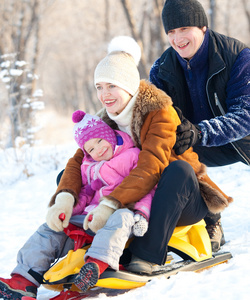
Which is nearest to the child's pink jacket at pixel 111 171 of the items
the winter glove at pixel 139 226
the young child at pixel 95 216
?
the young child at pixel 95 216

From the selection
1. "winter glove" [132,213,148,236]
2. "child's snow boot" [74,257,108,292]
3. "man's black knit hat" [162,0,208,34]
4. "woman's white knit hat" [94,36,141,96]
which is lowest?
"child's snow boot" [74,257,108,292]

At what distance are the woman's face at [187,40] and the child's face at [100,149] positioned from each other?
41.2 inches

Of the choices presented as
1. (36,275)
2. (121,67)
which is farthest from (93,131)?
(36,275)

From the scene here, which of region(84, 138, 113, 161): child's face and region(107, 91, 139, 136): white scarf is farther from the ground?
region(107, 91, 139, 136): white scarf

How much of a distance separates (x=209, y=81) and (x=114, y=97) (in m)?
0.84

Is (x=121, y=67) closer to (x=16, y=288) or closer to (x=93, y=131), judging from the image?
(x=93, y=131)

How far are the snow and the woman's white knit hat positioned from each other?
1.23 m

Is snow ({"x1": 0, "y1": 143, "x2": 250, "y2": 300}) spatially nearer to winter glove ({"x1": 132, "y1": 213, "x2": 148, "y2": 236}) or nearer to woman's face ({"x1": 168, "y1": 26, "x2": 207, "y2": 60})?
winter glove ({"x1": 132, "y1": 213, "x2": 148, "y2": 236})

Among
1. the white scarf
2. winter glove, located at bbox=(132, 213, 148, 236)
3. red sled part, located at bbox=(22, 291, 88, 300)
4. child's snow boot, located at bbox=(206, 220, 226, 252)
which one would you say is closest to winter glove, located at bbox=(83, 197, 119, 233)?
winter glove, located at bbox=(132, 213, 148, 236)

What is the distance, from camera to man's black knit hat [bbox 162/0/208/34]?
9.61ft

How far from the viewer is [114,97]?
255 centimetres

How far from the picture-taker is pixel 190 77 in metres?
3.10

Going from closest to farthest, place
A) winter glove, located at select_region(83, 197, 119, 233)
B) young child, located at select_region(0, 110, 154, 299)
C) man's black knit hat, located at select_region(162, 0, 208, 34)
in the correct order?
young child, located at select_region(0, 110, 154, 299) → winter glove, located at select_region(83, 197, 119, 233) → man's black knit hat, located at select_region(162, 0, 208, 34)

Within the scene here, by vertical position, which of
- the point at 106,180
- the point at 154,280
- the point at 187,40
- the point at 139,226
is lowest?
the point at 154,280
